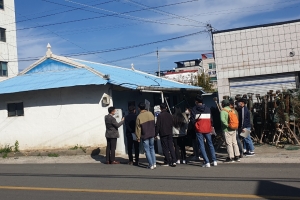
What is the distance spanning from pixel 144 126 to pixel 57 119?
5.77 m

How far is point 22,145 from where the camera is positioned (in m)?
15.6

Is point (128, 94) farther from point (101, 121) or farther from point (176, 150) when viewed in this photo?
point (176, 150)

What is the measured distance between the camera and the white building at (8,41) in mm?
35500

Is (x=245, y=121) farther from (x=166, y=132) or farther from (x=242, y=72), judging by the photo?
(x=242, y=72)

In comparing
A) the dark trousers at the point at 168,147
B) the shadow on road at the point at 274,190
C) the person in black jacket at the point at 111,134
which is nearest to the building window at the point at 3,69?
the person in black jacket at the point at 111,134

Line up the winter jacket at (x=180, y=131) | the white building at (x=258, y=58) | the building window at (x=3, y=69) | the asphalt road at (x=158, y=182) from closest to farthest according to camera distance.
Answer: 1. the asphalt road at (x=158, y=182)
2. the winter jacket at (x=180, y=131)
3. the white building at (x=258, y=58)
4. the building window at (x=3, y=69)

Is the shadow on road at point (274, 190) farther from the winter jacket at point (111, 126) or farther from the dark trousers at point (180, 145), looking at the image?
the winter jacket at point (111, 126)

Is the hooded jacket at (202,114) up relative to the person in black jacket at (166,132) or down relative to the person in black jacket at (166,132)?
up

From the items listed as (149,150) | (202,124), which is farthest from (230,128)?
(149,150)

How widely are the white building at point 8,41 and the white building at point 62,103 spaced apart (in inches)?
814

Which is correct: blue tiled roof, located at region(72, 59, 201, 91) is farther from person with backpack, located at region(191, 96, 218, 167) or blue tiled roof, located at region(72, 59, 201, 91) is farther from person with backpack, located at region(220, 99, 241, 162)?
person with backpack, located at region(220, 99, 241, 162)

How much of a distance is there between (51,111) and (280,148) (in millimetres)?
8700

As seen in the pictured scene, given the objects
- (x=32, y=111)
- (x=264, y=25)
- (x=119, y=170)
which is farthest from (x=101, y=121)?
(x=264, y=25)

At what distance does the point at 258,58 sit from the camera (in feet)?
54.7
